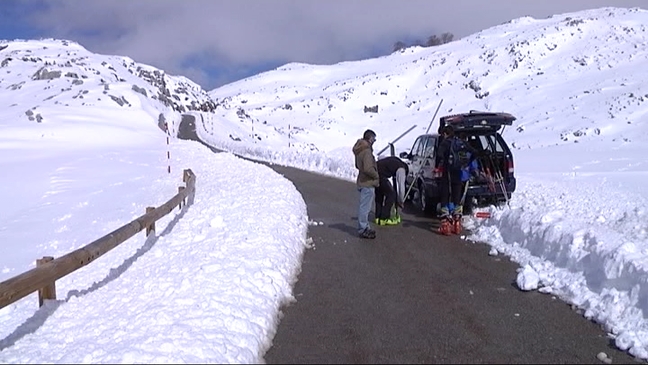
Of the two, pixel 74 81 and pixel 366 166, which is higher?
pixel 74 81

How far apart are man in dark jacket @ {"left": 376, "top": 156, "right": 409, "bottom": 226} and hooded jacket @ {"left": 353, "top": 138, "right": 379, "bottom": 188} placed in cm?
80

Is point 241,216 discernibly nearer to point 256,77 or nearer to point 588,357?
point 588,357

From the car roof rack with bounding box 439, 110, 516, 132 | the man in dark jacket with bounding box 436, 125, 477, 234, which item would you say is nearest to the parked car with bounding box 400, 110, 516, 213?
the car roof rack with bounding box 439, 110, 516, 132

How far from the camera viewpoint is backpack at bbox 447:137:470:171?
12.6 metres

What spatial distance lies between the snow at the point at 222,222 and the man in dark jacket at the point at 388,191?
150 centimetres

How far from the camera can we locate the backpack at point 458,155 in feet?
41.2

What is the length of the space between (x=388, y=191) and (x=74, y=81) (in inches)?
2428

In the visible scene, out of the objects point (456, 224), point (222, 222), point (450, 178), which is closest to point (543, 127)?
point (450, 178)

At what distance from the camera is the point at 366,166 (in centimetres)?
1172

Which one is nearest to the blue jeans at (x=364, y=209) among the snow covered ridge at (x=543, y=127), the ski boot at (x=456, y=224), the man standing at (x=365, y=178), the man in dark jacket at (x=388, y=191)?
the man standing at (x=365, y=178)

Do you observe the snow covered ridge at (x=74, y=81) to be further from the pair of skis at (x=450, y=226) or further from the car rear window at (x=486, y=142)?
the pair of skis at (x=450, y=226)

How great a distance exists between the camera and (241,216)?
12055 mm

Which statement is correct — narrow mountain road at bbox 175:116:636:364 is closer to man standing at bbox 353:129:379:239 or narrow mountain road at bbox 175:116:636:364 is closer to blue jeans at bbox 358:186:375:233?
blue jeans at bbox 358:186:375:233

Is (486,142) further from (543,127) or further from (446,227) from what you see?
(543,127)
